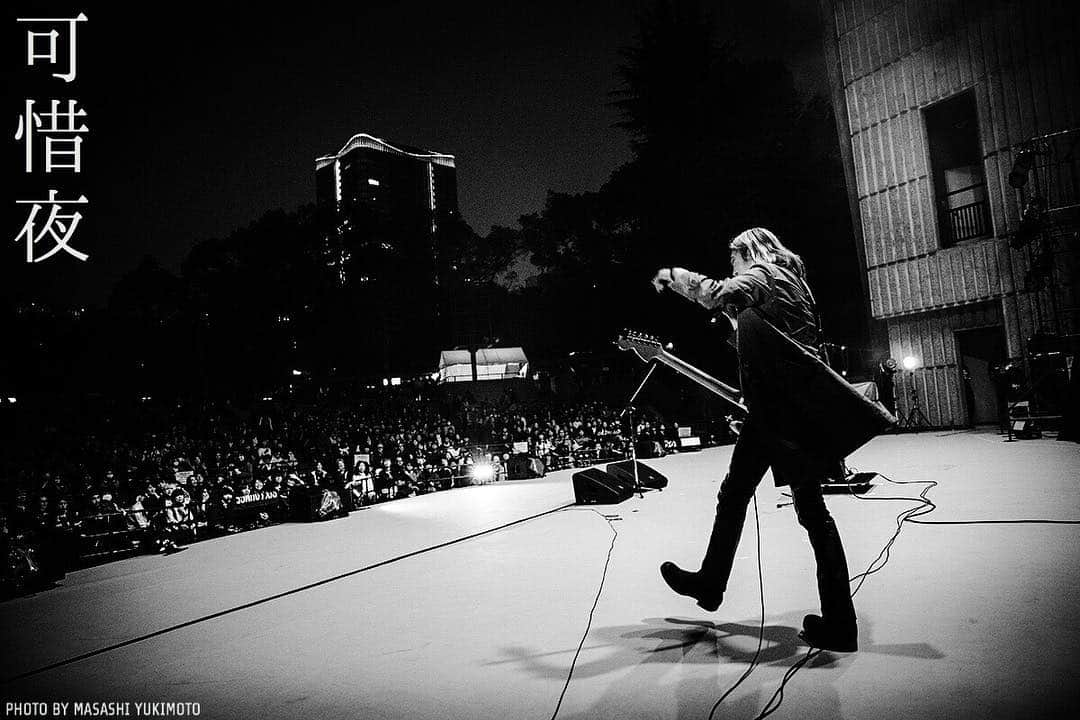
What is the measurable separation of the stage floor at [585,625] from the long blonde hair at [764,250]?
1.70 m

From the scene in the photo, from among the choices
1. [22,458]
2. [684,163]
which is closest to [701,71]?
[684,163]

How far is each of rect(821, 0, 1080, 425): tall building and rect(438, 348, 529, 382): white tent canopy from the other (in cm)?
1996

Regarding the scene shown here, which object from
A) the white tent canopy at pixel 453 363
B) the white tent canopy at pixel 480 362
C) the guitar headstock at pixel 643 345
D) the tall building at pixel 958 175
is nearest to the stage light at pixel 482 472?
the guitar headstock at pixel 643 345

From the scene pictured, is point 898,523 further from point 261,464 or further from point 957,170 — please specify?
point 957,170

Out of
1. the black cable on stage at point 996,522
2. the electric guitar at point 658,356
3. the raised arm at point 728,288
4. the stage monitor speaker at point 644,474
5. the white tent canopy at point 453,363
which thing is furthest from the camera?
the white tent canopy at point 453,363

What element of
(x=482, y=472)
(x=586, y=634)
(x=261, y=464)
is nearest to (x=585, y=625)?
(x=586, y=634)

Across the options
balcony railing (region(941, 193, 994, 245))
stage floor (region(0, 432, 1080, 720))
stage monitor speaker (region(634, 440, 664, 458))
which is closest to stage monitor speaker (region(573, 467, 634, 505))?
stage floor (region(0, 432, 1080, 720))

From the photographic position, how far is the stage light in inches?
551

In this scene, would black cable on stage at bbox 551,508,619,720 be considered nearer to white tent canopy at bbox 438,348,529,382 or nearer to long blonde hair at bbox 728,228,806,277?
long blonde hair at bbox 728,228,806,277

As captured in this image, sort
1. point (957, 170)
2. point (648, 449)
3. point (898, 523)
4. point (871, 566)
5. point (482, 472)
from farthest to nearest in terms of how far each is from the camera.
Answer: point (957, 170) → point (648, 449) → point (482, 472) → point (898, 523) → point (871, 566)

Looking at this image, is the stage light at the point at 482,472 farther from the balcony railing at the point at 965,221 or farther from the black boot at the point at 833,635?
the balcony railing at the point at 965,221

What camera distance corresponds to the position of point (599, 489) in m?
8.12

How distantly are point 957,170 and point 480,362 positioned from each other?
2339 centimetres

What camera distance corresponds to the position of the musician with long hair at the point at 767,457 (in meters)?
2.51
